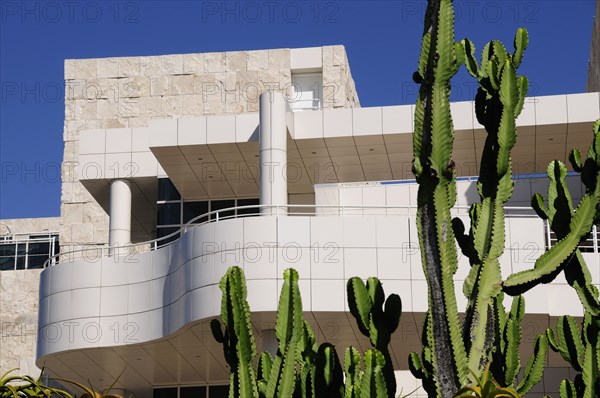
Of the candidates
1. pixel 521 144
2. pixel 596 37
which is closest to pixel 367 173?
pixel 521 144

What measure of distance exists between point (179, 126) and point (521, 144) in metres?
8.58

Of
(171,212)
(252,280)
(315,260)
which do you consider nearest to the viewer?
(252,280)

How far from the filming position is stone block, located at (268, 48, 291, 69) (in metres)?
41.2

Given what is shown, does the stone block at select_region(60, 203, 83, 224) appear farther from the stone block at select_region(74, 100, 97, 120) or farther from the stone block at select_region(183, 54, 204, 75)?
the stone block at select_region(183, 54, 204, 75)

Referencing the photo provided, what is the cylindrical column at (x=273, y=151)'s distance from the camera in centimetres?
2770

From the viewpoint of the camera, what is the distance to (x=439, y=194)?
1130 centimetres

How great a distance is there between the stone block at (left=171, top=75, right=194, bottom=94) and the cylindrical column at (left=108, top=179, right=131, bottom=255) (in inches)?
356

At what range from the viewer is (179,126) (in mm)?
29781

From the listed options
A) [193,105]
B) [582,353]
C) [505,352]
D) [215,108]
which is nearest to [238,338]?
[505,352]

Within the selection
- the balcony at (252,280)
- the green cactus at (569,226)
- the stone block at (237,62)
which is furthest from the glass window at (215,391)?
the green cactus at (569,226)

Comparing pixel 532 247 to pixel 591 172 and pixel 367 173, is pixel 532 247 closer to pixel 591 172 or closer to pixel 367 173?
pixel 367 173

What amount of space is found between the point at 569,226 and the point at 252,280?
1286 centimetres

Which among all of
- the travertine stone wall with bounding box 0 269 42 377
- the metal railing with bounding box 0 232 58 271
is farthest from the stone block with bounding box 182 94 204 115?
the metal railing with bounding box 0 232 58 271

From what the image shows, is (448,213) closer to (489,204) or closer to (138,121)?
(489,204)
